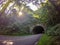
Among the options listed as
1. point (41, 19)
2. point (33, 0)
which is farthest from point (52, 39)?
point (33, 0)

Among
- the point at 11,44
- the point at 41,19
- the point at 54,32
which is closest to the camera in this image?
the point at 54,32

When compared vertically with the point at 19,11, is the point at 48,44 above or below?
below

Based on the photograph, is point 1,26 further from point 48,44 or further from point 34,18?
point 48,44

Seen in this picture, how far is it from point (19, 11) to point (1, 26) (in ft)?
5.02

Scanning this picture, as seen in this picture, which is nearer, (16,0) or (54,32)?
(54,32)

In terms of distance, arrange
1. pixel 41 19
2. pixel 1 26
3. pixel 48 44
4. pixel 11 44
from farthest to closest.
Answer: pixel 1 26 → pixel 41 19 → pixel 11 44 → pixel 48 44

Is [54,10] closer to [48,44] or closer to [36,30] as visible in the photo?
[48,44]

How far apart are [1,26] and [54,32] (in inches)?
220

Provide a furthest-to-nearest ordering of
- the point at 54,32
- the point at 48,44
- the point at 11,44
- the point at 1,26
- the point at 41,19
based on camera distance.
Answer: the point at 1,26, the point at 41,19, the point at 11,44, the point at 54,32, the point at 48,44

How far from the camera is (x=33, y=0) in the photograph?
36.6 ft

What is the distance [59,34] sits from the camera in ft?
20.7

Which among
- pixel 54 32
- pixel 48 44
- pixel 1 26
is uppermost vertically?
pixel 1 26

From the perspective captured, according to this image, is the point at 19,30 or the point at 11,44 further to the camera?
the point at 19,30

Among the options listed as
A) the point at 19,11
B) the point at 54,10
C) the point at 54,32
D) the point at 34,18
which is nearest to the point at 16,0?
the point at 19,11
